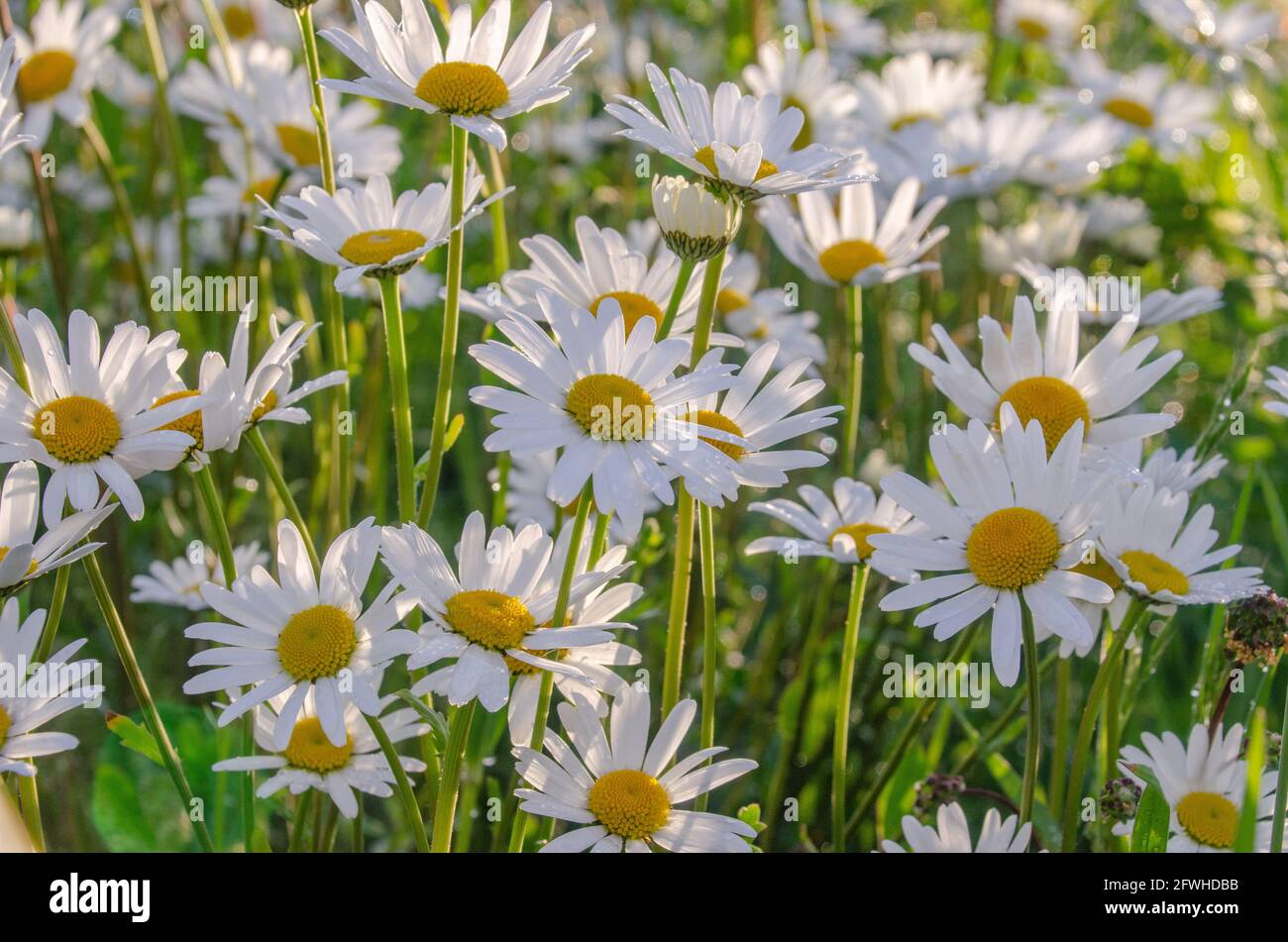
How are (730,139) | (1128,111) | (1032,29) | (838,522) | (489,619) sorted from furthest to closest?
(1032,29) < (1128,111) < (838,522) < (730,139) < (489,619)

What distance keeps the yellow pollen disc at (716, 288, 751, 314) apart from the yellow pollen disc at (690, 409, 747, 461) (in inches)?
25.7

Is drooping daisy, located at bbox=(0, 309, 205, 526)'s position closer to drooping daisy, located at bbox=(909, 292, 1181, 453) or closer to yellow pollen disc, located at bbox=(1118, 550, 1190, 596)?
drooping daisy, located at bbox=(909, 292, 1181, 453)

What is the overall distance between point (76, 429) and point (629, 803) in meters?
0.46

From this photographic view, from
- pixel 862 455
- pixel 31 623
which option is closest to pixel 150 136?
pixel 862 455

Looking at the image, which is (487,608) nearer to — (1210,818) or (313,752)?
(313,752)

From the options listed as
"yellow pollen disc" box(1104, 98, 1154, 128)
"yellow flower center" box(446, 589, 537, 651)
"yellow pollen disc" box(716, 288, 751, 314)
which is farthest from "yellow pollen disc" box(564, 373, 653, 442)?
"yellow pollen disc" box(1104, 98, 1154, 128)

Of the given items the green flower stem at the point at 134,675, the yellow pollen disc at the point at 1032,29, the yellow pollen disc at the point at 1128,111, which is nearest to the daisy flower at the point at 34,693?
the green flower stem at the point at 134,675

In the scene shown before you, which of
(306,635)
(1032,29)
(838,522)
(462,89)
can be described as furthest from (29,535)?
(1032,29)

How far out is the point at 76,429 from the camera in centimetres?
89

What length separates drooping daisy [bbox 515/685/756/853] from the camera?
87cm

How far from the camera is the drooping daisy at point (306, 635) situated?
2.72ft

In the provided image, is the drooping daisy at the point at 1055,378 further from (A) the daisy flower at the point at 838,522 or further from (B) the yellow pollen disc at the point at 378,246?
(B) the yellow pollen disc at the point at 378,246

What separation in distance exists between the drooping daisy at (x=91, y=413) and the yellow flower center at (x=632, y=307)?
35cm
